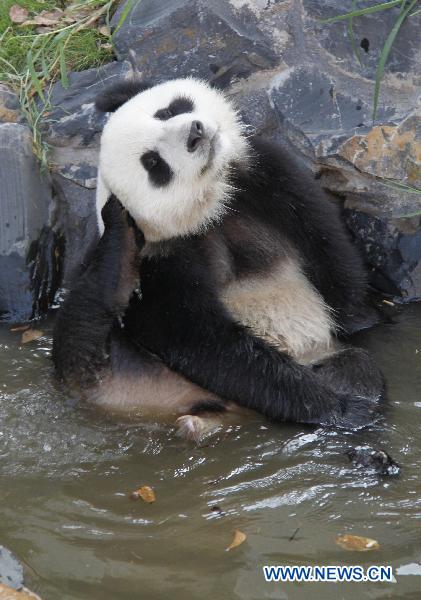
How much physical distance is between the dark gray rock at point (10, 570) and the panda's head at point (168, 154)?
1.63m

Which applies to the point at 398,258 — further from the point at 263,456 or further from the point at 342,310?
the point at 263,456

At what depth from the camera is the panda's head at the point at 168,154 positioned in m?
3.83

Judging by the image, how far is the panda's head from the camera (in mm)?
3828

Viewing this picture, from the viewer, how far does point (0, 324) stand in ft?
16.7

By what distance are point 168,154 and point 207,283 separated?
0.68 meters

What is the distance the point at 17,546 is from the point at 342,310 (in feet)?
6.78

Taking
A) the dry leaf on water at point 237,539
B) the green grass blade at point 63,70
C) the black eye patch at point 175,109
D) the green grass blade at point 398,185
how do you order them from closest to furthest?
the dry leaf on water at point 237,539, the black eye patch at point 175,109, the green grass blade at point 398,185, the green grass blade at point 63,70

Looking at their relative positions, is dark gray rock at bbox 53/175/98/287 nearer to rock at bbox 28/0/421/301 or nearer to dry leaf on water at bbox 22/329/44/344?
rock at bbox 28/0/421/301

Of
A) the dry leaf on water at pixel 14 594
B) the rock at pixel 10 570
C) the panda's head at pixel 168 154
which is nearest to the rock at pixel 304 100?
the panda's head at pixel 168 154

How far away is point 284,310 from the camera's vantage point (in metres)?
4.43

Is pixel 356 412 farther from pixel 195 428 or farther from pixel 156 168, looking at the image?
pixel 156 168

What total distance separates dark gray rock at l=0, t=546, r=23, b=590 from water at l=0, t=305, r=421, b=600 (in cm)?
5

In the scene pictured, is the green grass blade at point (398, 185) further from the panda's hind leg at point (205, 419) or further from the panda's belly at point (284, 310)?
the panda's hind leg at point (205, 419)

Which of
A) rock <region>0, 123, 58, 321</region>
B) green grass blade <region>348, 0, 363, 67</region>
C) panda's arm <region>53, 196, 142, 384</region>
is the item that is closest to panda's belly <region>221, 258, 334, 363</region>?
panda's arm <region>53, 196, 142, 384</region>
